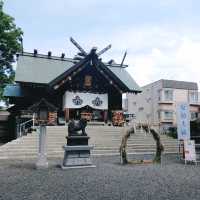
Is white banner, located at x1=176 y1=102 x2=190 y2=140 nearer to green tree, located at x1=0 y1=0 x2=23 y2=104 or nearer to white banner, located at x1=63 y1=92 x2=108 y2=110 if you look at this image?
white banner, located at x1=63 y1=92 x2=108 y2=110

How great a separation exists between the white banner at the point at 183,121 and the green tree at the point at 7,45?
19.0 metres

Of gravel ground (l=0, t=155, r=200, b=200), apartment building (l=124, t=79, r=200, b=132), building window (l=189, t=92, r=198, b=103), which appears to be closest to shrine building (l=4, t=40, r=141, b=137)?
gravel ground (l=0, t=155, r=200, b=200)

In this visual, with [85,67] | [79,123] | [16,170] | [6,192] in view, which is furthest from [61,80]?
[6,192]

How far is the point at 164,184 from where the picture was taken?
6434mm

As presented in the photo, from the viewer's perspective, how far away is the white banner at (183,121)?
37.4 feet

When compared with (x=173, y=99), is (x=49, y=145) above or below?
below

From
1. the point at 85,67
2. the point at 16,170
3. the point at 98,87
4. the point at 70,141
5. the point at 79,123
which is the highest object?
the point at 85,67

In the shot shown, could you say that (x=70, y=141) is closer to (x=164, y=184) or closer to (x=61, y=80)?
(x=164, y=184)

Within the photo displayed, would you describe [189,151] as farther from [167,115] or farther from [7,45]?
[167,115]

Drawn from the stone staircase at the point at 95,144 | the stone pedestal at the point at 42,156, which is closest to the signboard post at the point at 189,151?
the stone staircase at the point at 95,144

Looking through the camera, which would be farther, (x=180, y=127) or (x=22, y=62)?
(x=22, y=62)

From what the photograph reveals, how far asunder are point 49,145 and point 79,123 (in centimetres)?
435

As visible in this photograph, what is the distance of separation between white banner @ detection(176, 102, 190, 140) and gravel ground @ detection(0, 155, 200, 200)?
288cm

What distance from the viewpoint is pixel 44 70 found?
73.8 ft
